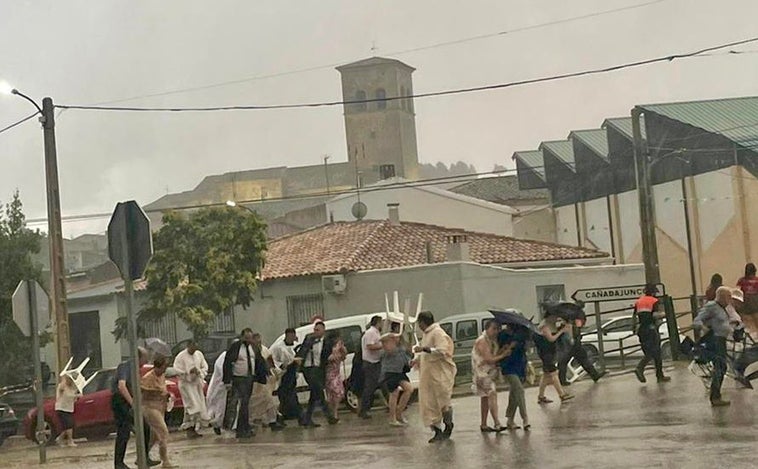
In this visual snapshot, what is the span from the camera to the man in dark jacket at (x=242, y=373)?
21.3 m

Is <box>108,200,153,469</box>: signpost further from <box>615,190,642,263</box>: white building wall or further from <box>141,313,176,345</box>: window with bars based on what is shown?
<box>615,190,642,263</box>: white building wall

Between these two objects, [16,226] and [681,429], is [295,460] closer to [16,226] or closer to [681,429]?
[681,429]

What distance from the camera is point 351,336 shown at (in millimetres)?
27859

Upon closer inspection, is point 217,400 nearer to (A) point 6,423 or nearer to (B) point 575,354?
(B) point 575,354

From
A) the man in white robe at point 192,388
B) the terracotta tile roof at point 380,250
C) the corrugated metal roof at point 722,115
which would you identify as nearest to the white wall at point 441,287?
the terracotta tile roof at point 380,250

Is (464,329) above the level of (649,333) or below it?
above

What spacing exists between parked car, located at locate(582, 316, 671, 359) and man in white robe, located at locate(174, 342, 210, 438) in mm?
9213

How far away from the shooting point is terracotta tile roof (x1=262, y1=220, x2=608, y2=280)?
44.3 m

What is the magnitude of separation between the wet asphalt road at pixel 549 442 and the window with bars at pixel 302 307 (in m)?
19.4

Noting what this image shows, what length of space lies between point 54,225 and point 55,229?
0.10 m

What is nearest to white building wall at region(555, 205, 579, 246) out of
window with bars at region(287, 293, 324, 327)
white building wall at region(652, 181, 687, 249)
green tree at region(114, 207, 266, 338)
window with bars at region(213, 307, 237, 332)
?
white building wall at region(652, 181, 687, 249)

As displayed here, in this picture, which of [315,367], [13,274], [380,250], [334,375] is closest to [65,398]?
[315,367]

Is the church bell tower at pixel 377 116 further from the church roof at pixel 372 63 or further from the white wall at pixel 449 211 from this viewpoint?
the white wall at pixel 449 211

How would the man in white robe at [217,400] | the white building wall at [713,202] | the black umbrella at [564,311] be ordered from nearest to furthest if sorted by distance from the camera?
the black umbrella at [564,311] < the man in white robe at [217,400] < the white building wall at [713,202]
